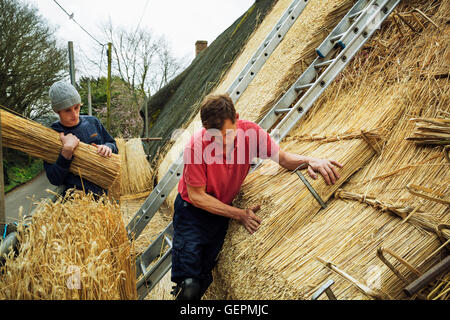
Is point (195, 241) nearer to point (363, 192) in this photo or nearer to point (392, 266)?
point (363, 192)

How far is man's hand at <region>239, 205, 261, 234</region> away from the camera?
5.34ft

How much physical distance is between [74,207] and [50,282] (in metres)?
0.53

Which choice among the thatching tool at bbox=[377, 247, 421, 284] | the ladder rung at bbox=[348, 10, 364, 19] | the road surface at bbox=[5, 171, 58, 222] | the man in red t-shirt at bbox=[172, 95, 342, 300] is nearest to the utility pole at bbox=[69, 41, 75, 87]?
the man in red t-shirt at bbox=[172, 95, 342, 300]

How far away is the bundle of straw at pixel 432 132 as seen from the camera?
1323 millimetres

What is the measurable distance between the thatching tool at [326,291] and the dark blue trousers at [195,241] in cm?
83

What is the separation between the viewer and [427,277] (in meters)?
1.06

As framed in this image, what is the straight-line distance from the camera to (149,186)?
716 cm

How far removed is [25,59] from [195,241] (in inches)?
324

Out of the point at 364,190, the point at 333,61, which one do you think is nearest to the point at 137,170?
the point at 333,61

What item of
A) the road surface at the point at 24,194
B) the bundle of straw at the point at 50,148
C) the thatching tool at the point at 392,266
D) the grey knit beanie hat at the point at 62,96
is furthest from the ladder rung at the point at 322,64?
the road surface at the point at 24,194

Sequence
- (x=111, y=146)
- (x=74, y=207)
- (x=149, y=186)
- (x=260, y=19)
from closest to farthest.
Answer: (x=74, y=207), (x=111, y=146), (x=260, y=19), (x=149, y=186)

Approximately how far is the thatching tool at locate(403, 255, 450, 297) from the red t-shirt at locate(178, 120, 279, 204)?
0.95 meters
